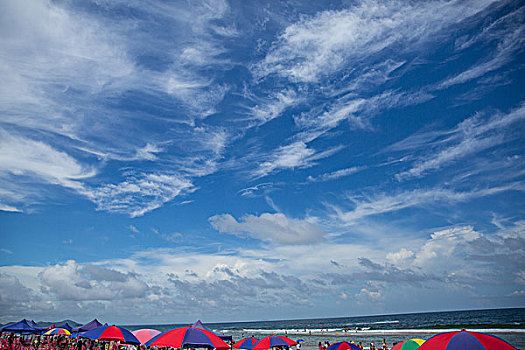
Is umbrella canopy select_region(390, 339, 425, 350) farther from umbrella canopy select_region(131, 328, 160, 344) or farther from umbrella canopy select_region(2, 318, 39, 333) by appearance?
umbrella canopy select_region(2, 318, 39, 333)

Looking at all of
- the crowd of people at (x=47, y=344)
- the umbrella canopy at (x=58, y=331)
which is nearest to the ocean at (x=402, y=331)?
the umbrella canopy at (x=58, y=331)

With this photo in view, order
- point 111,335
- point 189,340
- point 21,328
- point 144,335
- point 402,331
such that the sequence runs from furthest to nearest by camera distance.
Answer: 1. point 402,331
2. point 21,328
3. point 144,335
4. point 111,335
5. point 189,340

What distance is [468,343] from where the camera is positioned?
27.1ft

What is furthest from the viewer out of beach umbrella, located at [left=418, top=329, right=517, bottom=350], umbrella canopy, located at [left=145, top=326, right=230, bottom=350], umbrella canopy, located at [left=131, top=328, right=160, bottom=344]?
umbrella canopy, located at [left=131, top=328, right=160, bottom=344]

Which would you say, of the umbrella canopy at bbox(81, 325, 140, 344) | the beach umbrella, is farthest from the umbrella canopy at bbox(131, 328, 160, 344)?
the beach umbrella

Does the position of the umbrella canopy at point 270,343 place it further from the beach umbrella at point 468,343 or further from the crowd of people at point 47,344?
the beach umbrella at point 468,343

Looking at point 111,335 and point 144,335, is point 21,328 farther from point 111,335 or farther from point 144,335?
point 111,335

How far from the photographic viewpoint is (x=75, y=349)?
59.1 feet

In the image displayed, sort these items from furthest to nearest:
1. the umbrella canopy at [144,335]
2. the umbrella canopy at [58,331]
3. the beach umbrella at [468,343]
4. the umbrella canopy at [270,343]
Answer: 1. the umbrella canopy at [58,331]
2. the umbrella canopy at [144,335]
3. the umbrella canopy at [270,343]
4. the beach umbrella at [468,343]

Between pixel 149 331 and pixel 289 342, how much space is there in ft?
24.4

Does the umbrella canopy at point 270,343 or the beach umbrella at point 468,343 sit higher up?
the beach umbrella at point 468,343

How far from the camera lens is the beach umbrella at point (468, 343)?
26.8 ft

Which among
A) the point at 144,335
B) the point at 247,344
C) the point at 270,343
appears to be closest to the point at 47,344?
the point at 144,335

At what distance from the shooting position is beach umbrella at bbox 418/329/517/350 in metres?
8.17
